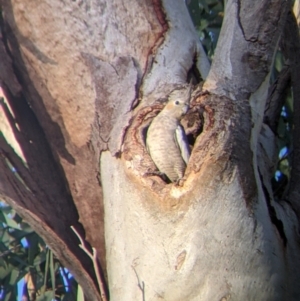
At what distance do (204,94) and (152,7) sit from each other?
271 mm

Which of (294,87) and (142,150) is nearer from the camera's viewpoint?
(142,150)

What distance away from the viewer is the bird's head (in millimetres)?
1131

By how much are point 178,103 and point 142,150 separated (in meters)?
0.10

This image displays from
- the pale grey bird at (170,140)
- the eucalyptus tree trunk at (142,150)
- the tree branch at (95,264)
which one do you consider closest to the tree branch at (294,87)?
the eucalyptus tree trunk at (142,150)

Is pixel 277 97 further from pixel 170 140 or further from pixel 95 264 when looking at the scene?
pixel 95 264

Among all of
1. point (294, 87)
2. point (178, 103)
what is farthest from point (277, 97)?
point (178, 103)

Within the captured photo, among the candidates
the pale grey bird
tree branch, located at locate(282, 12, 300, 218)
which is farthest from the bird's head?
tree branch, located at locate(282, 12, 300, 218)

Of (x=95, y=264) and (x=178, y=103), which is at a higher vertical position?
(x=178, y=103)

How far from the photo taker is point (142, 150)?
1.13 metres

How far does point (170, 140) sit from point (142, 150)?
5 cm

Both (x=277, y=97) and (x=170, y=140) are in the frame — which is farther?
(x=277, y=97)

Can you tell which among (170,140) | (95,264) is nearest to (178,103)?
(170,140)

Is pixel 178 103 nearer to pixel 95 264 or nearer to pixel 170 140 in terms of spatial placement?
pixel 170 140

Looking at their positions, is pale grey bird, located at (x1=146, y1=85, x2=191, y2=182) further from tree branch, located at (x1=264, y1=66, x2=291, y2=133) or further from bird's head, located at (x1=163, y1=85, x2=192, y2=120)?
tree branch, located at (x1=264, y1=66, x2=291, y2=133)
